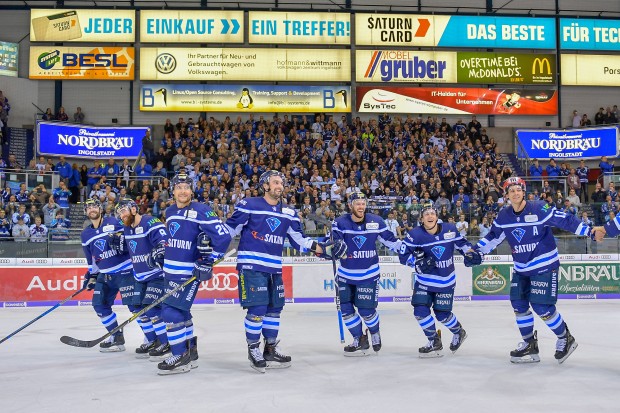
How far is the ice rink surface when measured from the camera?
504cm

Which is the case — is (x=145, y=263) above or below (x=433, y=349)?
above

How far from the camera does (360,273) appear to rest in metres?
7.50

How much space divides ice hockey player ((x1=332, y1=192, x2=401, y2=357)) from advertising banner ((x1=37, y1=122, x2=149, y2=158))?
16.9 meters

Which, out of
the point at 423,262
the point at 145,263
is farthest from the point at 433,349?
the point at 145,263

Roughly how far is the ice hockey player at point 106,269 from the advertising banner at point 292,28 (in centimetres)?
1662

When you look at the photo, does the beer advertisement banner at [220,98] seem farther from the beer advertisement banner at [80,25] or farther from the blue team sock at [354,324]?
the blue team sock at [354,324]

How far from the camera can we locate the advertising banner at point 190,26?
914 inches

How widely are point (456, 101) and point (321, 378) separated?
64.9ft

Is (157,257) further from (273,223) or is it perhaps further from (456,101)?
(456,101)

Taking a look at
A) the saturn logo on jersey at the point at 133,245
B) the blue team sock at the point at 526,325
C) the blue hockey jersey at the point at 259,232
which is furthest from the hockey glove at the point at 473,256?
the saturn logo on jersey at the point at 133,245

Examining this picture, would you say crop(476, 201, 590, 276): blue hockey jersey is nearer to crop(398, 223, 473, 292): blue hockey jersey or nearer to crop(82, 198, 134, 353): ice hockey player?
crop(398, 223, 473, 292): blue hockey jersey

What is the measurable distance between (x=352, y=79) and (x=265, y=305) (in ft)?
61.3

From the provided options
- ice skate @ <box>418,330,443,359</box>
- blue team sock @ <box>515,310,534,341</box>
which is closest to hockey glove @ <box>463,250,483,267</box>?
blue team sock @ <box>515,310,534,341</box>

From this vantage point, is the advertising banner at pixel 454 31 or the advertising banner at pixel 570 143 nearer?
the advertising banner at pixel 454 31
